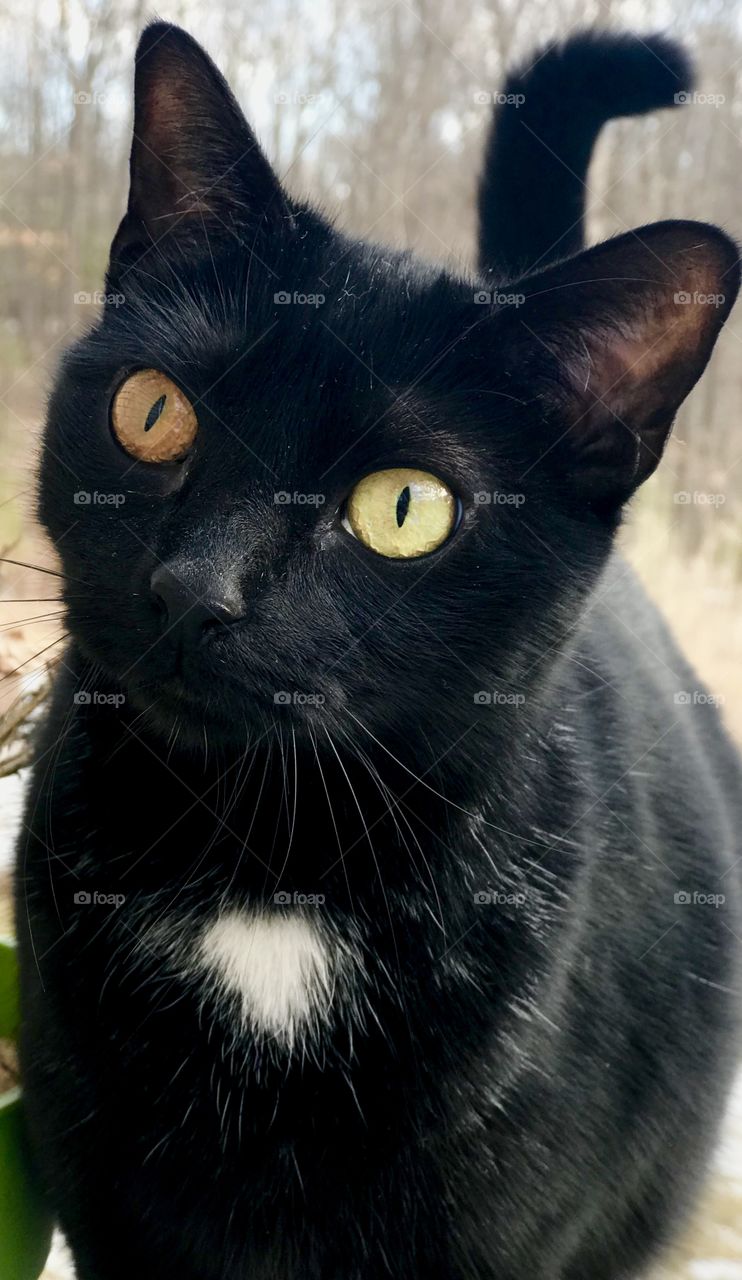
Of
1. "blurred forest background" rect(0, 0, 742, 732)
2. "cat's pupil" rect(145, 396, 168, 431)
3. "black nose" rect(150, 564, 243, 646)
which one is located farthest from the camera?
"blurred forest background" rect(0, 0, 742, 732)

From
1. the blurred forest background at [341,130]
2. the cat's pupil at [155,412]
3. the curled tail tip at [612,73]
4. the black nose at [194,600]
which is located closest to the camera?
the black nose at [194,600]

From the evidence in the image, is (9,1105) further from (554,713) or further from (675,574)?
(675,574)

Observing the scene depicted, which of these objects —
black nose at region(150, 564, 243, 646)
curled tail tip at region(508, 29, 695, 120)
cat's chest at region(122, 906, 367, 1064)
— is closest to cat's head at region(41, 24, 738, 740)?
black nose at region(150, 564, 243, 646)

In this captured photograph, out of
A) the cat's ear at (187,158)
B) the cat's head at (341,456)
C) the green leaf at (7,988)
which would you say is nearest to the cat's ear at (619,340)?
the cat's head at (341,456)

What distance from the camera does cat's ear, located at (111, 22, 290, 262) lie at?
0.70 metres

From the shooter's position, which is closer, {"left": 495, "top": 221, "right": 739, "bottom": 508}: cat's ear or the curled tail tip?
{"left": 495, "top": 221, "right": 739, "bottom": 508}: cat's ear

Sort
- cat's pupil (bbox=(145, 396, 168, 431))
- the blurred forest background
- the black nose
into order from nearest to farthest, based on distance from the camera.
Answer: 1. the black nose
2. cat's pupil (bbox=(145, 396, 168, 431))
3. the blurred forest background

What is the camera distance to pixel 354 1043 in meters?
0.71

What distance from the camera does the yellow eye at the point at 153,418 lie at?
0.66 m

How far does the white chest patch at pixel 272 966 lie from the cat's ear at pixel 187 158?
0.50 m

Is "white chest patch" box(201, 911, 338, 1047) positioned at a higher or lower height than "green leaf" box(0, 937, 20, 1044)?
higher

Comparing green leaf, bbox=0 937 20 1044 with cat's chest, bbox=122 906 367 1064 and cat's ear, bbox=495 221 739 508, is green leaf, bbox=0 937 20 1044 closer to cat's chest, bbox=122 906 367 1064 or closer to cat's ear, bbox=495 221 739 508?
cat's chest, bbox=122 906 367 1064

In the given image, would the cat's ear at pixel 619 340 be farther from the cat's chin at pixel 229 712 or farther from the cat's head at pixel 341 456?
the cat's chin at pixel 229 712

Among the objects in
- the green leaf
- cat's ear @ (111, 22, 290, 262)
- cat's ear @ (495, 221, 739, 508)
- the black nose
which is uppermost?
cat's ear @ (111, 22, 290, 262)
